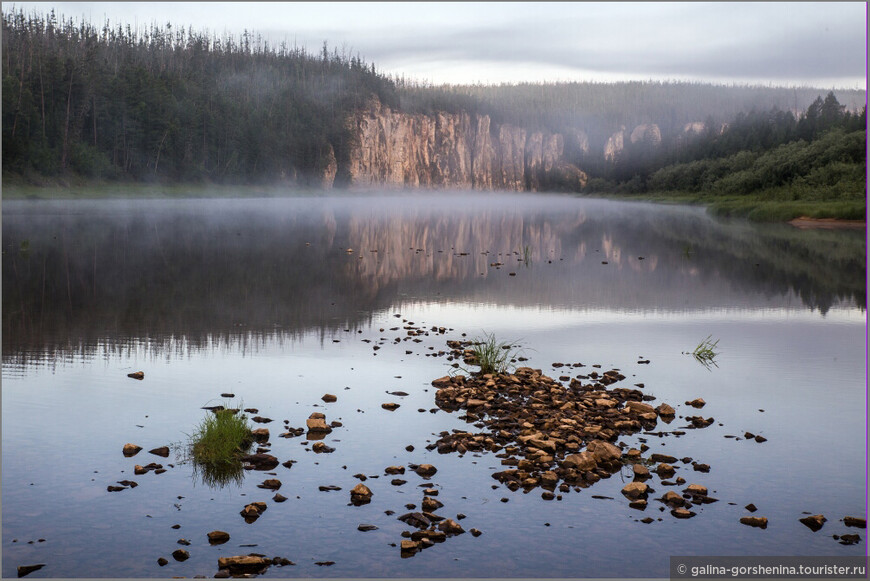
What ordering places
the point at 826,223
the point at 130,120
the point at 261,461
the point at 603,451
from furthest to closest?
the point at 130,120 < the point at 826,223 < the point at 603,451 < the point at 261,461

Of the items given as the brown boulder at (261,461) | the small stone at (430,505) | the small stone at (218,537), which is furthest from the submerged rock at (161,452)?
the small stone at (430,505)

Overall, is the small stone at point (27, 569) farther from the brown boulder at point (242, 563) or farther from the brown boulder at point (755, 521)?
the brown boulder at point (755, 521)

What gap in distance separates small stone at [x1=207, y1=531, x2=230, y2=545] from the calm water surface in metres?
0.08

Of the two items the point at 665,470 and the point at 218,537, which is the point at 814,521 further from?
the point at 218,537

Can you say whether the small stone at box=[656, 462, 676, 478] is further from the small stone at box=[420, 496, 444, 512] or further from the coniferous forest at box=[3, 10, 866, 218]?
the coniferous forest at box=[3, 10, 866, 218]

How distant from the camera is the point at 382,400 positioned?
513 inches

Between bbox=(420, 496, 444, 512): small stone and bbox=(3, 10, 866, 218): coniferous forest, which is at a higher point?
bbox=(3, 10, 866, 218): coniferous forest

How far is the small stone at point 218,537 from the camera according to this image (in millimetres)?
7969

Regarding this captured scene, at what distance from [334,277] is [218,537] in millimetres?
21605

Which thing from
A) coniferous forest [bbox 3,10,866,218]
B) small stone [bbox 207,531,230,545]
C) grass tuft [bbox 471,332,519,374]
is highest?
coniferous forest [bbox 3,10,866,218]

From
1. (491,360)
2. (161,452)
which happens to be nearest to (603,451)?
(491,360)

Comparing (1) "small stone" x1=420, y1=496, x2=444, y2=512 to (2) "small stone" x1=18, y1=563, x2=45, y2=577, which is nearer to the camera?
(2) "small stone" x1=18, y1=563, x2=45, y2=577

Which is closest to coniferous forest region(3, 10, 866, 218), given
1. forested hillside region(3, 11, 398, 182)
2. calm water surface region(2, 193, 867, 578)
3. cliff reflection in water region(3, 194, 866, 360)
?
forested hillside region(3, 11, 398, 182)

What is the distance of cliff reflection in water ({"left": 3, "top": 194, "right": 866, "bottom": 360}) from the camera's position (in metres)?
20.1
